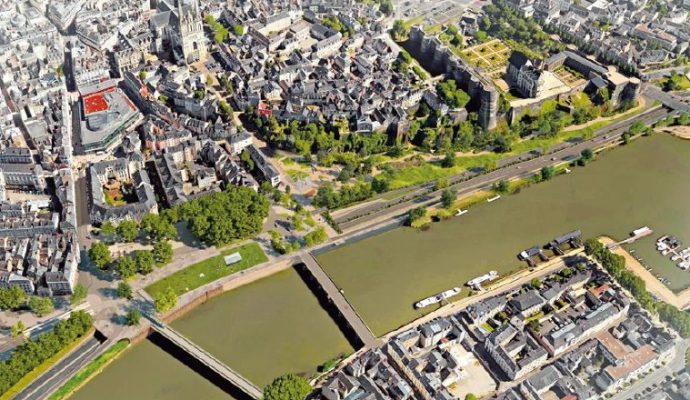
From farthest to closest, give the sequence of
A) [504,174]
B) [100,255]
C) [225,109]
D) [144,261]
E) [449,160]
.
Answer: [225,109] → [449,160] → [504,174] → [100,255] → [144,261]

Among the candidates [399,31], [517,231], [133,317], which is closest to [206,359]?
[133,317]

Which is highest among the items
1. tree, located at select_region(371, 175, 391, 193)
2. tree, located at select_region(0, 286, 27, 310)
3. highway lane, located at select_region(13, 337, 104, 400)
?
tree, located at select_region(0, 286, 27, 310)

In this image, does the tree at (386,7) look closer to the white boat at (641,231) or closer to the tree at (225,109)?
the tree at (225,109)

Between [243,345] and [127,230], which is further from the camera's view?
[127,230]

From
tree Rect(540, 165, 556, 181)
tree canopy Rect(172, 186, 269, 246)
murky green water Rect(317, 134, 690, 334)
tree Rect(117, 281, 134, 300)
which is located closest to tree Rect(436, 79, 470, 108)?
tree Rect(540, 165, 556, 181)

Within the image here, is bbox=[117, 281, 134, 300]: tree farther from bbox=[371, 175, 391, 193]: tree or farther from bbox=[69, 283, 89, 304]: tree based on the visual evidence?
bbox=[371, 175, 391, 193]: tree

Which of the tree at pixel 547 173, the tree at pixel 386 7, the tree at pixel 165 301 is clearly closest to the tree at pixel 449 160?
the tree at pixel 547 173

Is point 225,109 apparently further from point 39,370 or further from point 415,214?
point 39,370

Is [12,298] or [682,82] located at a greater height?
[12,298]
